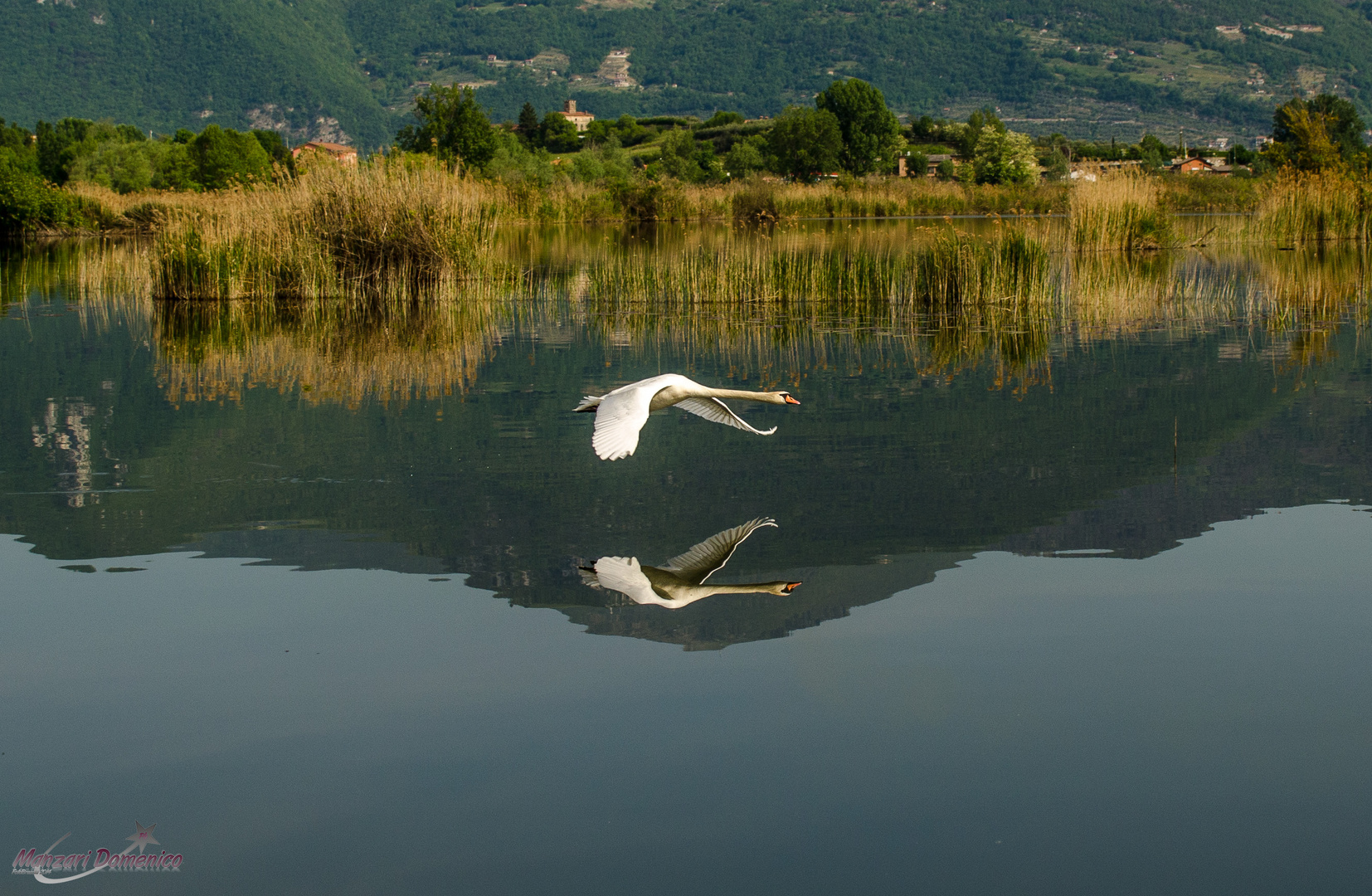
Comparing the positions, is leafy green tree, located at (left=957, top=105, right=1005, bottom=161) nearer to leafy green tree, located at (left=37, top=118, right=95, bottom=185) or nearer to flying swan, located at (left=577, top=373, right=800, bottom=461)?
leafy green tree, located at (left=37, top=118, right=95, bottom=185)

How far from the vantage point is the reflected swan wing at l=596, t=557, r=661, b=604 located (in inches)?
231

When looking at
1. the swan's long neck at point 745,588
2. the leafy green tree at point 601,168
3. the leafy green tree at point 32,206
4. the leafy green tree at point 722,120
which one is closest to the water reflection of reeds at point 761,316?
the swan's long neck at point 745,588

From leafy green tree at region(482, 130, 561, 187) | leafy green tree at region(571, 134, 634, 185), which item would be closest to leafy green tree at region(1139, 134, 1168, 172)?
leafy green tree at region(571, 134, 634, 185)

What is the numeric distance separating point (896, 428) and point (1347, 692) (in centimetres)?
504

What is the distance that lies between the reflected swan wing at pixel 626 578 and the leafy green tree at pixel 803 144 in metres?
89.0

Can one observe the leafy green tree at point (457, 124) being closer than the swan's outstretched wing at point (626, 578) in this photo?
Answer: No

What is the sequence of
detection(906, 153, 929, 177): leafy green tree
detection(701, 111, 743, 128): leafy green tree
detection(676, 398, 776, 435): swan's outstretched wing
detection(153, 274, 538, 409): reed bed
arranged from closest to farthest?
detection(676, 398, 776, 435): swan's outstretched wing < detection(153, 274, 538, 409): reed bed < detection(906, 153, 929, 177): leafy green tree < detection(701, 111, 743, 128): leafy green tree

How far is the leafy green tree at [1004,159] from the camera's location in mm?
66750

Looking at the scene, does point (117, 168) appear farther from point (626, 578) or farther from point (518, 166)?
point (626, 578)

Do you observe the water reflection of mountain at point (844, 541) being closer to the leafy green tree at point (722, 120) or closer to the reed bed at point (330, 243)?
the reed bed at point (330, 243)

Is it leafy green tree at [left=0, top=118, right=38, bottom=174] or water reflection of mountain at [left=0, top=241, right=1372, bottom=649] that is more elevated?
leafy green tree at [left=0, top=118, right=38, bottom=174]

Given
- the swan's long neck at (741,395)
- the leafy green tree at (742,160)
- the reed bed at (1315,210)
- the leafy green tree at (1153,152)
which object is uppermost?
the leafy green tree at (1153,152)

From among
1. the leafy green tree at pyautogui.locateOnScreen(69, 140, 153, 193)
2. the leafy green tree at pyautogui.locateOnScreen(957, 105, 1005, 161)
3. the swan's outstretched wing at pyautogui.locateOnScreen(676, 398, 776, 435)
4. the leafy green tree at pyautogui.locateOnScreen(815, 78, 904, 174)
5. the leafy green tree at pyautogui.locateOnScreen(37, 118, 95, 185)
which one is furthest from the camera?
the leafy green tree at pyautogui.locateOnScreen(957, 105, 1005, 161)

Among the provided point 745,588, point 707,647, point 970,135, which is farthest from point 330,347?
point 970,135
